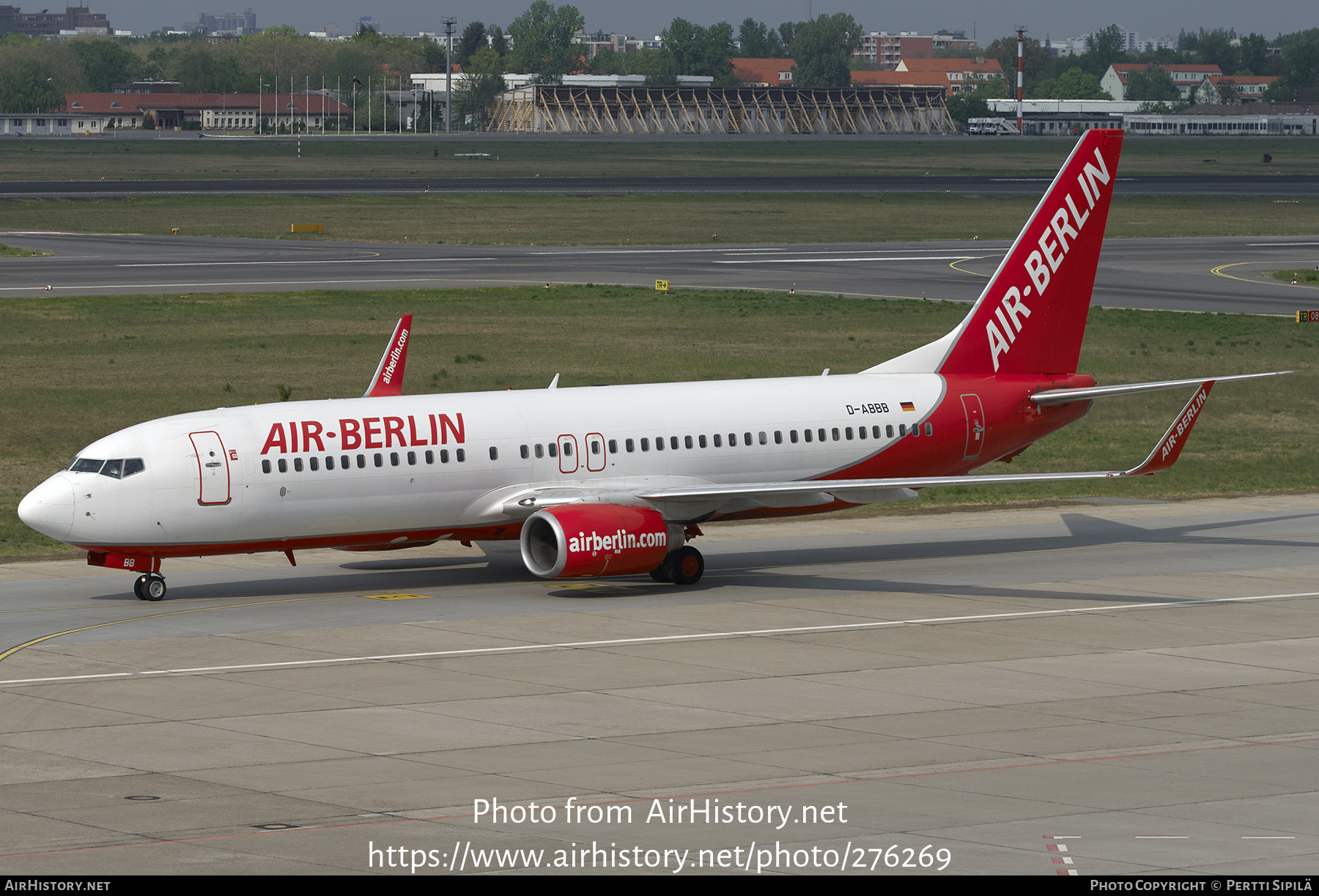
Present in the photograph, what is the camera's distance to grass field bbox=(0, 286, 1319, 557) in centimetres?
5388

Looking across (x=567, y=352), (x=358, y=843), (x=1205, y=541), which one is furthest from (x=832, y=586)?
(x=567, y=352)

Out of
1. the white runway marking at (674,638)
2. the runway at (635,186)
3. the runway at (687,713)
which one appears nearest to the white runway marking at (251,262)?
the runway at (635,186)

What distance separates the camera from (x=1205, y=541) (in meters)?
44.1

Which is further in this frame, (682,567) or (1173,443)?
(1173,443)

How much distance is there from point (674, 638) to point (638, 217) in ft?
351

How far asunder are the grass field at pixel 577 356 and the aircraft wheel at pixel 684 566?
1177 centimetres

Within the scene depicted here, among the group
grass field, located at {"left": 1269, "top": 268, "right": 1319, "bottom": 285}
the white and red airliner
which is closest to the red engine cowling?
the white and red airliner

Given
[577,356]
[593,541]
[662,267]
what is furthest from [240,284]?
[593,541]

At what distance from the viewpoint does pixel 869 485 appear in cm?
3806

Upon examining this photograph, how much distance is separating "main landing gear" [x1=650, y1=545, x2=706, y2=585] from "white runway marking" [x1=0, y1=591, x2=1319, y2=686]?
15.2ft

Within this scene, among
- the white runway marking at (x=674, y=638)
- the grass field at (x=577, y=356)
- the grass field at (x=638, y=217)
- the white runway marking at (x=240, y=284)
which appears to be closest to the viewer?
the white runway marking at (x=674, y=638)

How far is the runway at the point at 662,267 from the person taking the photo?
93375 mm

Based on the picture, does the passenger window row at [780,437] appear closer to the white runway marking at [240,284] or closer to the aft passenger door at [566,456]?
the aft passenger door at [566,456]

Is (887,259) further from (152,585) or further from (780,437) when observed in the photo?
(152,585)
